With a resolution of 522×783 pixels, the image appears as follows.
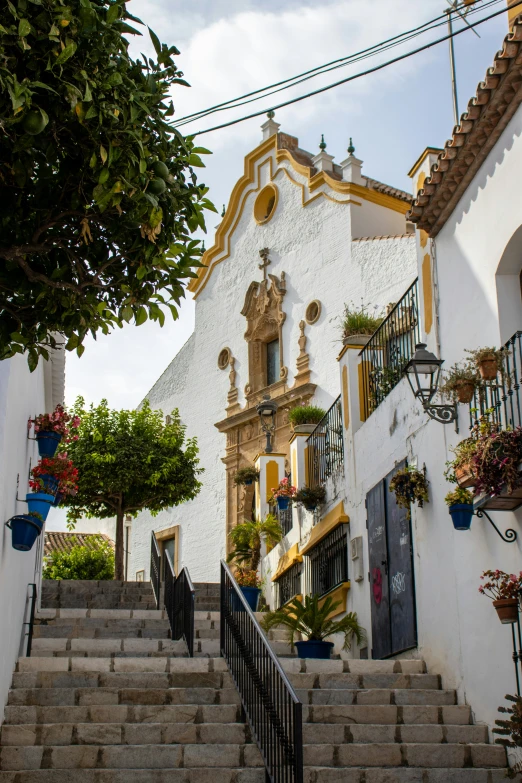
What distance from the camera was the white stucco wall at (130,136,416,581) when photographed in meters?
22.5

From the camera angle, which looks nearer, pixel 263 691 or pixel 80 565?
pixel 263 691

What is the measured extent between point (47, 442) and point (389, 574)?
13.8 feet

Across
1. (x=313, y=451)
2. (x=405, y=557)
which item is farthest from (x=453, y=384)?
(x=313, y=451)

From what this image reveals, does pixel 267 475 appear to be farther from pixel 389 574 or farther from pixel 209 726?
pixel 209 726

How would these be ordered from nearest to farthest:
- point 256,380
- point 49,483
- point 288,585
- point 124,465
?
point 49,483, point 288,585, point 124,465, point 256,380

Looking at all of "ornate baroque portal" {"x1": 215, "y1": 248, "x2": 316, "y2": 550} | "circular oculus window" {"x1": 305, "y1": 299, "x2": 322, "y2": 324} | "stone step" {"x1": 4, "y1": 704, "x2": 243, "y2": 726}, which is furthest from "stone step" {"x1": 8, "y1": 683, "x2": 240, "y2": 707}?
"circular oculus window" {"x1": 305, "y1": 299, "x2": 322, "y2": 324}

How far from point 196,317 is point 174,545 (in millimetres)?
6710

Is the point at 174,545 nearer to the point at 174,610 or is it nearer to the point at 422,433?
the point at 174,610

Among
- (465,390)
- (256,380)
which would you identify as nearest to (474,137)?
(465,390)

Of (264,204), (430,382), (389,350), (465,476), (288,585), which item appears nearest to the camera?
(465,476)

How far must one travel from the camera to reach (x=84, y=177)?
14.8 ft

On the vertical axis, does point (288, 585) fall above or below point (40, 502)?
below

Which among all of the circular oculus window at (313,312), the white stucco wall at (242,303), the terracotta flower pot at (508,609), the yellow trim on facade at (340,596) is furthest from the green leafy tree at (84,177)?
the circular oculus window at (313,312)

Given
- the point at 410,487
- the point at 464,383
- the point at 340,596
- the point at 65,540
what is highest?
the point at 65,540
